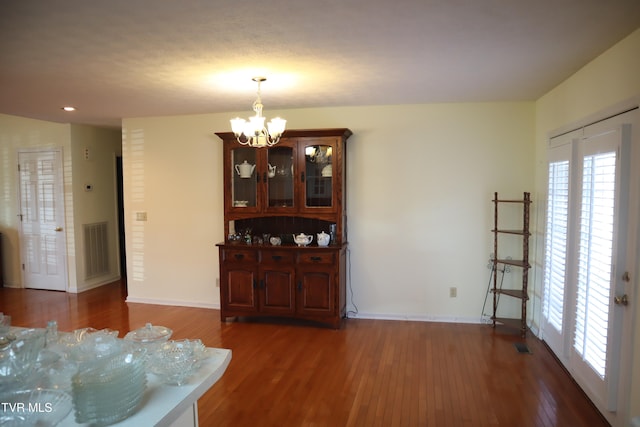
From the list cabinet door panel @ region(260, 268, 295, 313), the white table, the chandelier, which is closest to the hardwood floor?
cabinet door panel @ region(260, 268, 295, 313)

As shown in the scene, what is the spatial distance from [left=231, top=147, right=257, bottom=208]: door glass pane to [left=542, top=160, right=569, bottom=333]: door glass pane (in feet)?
9.49

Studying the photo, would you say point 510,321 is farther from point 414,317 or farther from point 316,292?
point 316,292

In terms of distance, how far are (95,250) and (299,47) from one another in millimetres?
5083

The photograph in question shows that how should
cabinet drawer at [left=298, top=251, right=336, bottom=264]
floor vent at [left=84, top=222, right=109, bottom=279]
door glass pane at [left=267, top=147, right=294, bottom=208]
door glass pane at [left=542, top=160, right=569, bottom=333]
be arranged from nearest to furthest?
door glass pane at [left=542, top=160, right=569, bottom=333] < cabinet drawer at [left=298, top=251, right=336, bottom=264] < door glass pane at [left=267, top=147, right=294, bottom=208] < floor vent at [left=84, top=222, right=109, bottom=279]

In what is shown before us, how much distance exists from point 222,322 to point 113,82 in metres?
2.62

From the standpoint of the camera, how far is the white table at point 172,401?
4.44 feet

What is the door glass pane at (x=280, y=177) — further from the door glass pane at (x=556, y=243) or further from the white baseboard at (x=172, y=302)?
the door glass pane at (x=556, y=243)

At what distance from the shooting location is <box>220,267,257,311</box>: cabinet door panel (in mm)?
4574

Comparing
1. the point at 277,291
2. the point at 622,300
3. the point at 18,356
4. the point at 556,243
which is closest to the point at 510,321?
the point at 556,243

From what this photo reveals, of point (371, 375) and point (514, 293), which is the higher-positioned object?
point (514, 293)

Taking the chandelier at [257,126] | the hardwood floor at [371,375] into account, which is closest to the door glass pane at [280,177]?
the chandelier at [257,126]

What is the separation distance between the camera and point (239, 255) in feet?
15.1

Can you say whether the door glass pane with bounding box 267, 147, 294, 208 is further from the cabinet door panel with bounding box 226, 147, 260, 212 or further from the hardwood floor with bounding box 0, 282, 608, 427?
the hardwood floor with bounding box 0, 282, 608, 427

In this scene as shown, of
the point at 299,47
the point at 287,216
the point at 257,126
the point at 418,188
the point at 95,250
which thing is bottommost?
the point at 95,250
